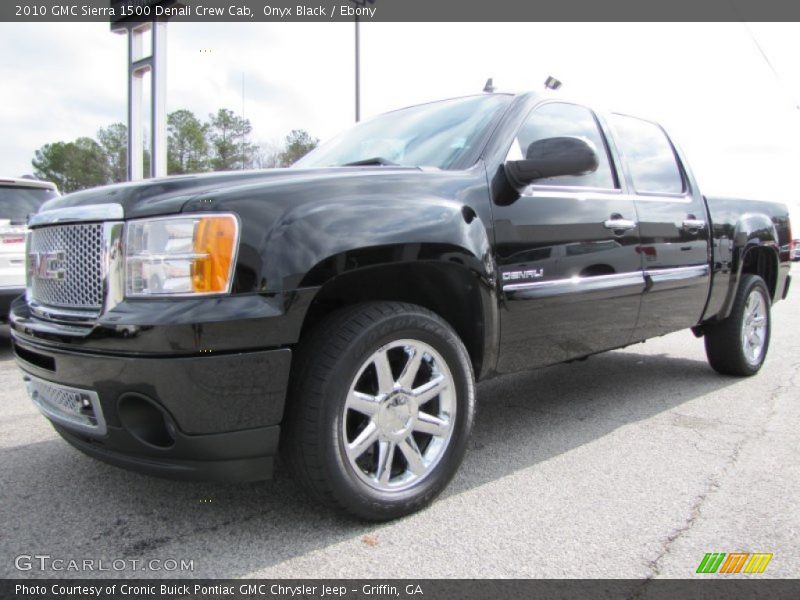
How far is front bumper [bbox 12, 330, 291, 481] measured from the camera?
2016mm

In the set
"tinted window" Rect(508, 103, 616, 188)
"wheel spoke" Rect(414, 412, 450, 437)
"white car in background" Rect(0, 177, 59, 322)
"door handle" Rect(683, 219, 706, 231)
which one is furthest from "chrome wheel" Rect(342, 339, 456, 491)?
"white car in background" Rect(0, 177, 59, 322)

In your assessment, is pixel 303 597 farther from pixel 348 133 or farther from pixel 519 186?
pixel 348 133

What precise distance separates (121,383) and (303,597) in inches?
34.4

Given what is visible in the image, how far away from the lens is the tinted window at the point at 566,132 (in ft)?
10.4

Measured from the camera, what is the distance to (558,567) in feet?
7.03

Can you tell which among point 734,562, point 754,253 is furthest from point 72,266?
point 754,253

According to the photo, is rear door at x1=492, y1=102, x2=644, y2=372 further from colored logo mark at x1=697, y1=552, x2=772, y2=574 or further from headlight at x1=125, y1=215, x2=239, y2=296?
headlight at x1=125, y1=215, x2=239, y2=296

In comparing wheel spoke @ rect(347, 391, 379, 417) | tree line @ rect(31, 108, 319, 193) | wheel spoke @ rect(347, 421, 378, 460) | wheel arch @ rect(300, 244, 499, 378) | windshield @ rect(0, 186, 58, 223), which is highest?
tree line @ rect(31, 108, 319, 193)

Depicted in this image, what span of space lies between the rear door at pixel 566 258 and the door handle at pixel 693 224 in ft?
2.24

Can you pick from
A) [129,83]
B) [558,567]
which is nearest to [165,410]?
[558,567]

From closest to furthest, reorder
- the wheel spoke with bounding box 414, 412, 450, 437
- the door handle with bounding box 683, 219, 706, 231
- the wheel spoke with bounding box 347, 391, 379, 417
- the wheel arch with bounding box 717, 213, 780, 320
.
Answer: the wheel spoke with bounding box 347, 391, 379, 417 → the wheel spoke with bounding box 414, 412, 450, 437 → the door handle with bounding box 683, 219, 706, 231 → the wheel arch with bounding box 717, 213, 780, 320

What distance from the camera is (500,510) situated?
8.48ft

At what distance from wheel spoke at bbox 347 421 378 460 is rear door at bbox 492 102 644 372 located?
79 cm

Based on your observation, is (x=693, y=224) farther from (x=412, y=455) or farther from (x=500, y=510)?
(x=412, y=455)
